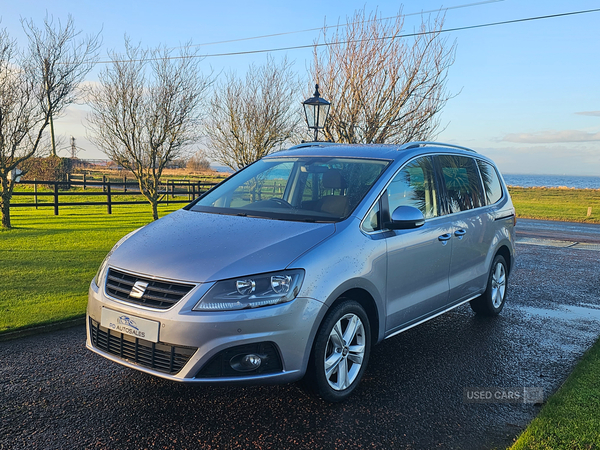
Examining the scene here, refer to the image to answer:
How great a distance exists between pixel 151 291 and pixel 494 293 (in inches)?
167

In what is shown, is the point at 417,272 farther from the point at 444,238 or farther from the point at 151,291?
the point at 151,291

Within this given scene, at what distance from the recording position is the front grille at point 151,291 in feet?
10.3

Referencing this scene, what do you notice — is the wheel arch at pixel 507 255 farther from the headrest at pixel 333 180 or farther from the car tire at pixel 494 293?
the headrest at pixel 333 180

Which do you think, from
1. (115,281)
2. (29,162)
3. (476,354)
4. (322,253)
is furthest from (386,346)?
(29,162)

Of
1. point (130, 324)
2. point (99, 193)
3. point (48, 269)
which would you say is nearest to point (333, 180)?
point (130, 324)

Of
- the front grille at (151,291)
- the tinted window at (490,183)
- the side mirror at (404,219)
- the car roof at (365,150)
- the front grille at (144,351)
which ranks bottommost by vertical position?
the front grille at (144,351)

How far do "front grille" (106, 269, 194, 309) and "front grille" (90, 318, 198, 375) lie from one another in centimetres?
24

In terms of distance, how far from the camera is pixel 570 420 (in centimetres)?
336

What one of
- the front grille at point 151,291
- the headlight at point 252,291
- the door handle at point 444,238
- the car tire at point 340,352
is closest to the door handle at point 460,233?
the door handle at point 444,238

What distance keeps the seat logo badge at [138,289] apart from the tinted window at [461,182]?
118 inches

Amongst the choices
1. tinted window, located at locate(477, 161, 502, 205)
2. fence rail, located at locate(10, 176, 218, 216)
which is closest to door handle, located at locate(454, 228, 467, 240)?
tinted window, located at locate(477, 161, 502, 205)

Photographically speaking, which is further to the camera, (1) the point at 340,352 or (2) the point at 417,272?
(2) the point at 417,272

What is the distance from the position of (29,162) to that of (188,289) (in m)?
14.6

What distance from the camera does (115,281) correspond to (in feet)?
11.3
